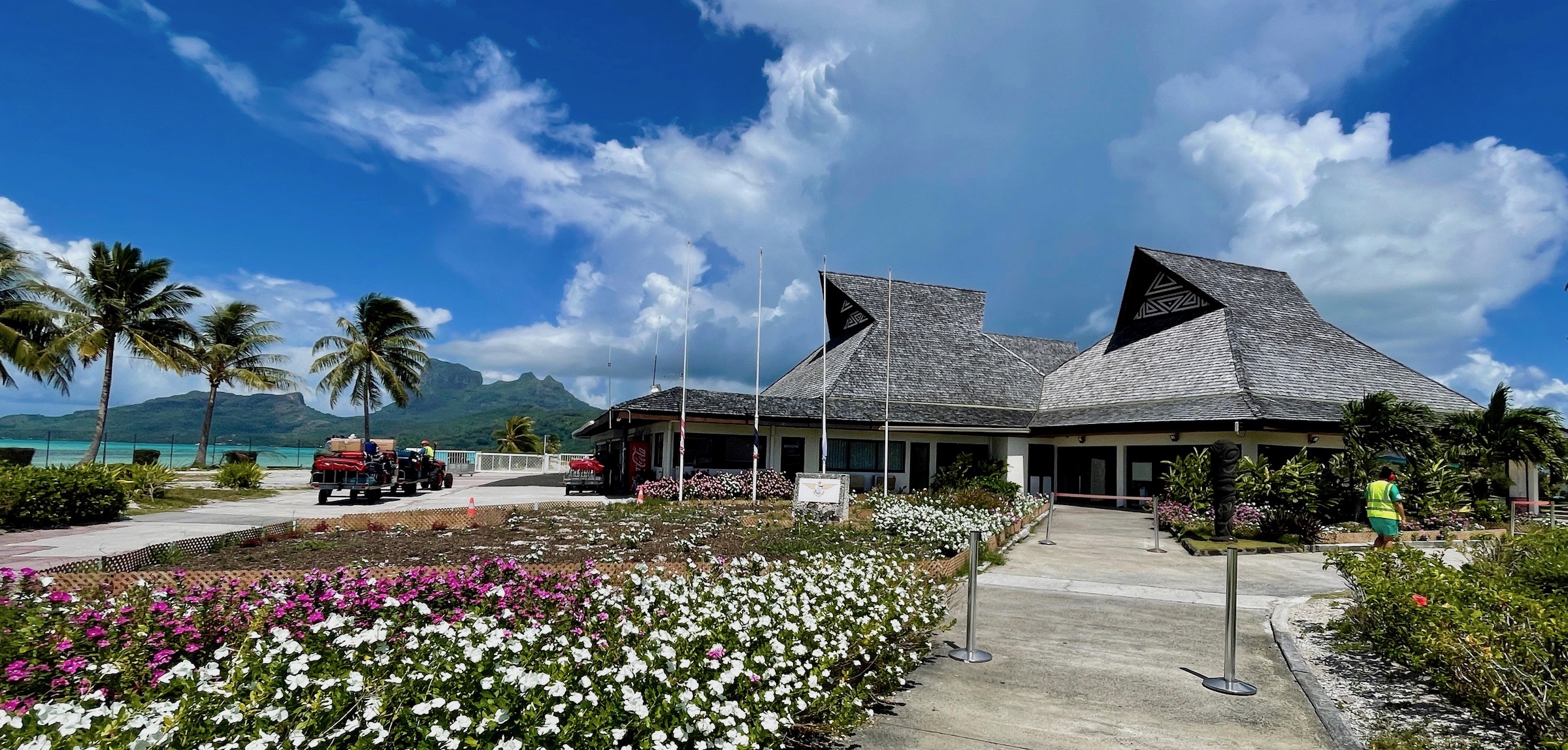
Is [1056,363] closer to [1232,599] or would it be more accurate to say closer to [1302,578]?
[1302,578]

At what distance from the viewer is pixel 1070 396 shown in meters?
29.8

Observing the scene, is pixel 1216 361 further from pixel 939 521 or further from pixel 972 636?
pixel 972 636

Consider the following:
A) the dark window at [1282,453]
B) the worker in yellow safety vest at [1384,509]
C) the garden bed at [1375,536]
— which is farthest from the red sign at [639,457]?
the worker in yellow safety vest at [1384,509]

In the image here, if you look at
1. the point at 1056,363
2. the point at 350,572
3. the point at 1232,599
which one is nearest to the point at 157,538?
the point at 350,572

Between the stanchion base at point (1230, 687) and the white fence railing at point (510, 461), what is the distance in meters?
45.2

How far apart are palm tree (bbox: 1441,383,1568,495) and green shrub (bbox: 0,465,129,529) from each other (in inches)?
1253

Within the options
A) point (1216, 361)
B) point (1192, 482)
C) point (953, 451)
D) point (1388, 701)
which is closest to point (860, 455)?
point (953, 451)

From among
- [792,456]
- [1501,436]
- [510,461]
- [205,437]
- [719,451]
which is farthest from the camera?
[510,461]

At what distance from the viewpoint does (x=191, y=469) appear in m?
38.2

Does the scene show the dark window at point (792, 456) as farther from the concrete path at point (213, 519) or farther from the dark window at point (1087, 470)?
the dark window at point (1087, 470)

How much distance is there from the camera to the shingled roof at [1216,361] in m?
23.3

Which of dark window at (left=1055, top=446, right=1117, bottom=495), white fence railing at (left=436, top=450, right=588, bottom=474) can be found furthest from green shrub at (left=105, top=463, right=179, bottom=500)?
dark window at (left=1055, top=446, right=1117, bottom=495)

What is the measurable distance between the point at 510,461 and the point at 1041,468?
3391cm

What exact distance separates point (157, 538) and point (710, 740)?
577 inches
